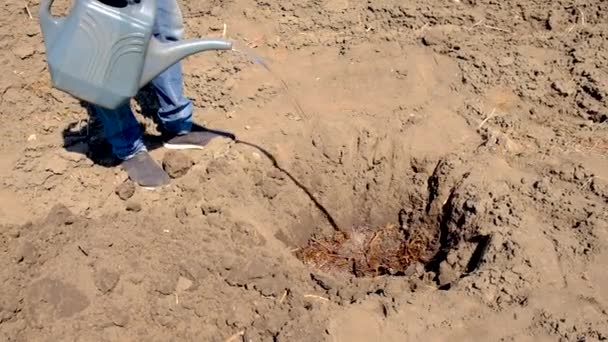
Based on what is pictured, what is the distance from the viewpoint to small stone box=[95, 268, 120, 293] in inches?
133

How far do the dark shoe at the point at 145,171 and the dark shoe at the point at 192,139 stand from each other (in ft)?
0.54

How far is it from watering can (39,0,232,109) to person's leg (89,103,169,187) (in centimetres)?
57

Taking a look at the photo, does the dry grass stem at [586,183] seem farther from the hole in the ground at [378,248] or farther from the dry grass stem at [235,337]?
the dry grass stem at [235,337]

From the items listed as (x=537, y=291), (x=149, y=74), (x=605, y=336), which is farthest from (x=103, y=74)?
(x=605, y=336)

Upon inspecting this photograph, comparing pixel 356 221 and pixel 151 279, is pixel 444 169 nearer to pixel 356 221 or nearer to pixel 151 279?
pixel 356 221

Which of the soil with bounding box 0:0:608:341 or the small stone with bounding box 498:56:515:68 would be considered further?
the small stone with bounding box 498:56:515:68

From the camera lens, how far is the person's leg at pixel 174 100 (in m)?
3.58

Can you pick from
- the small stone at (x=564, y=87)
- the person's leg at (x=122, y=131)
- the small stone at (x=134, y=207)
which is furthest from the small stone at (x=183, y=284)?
the small stone at (x=564, y=87)

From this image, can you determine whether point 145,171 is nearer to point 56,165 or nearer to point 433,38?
point 56,165

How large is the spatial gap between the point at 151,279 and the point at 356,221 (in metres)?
1.16

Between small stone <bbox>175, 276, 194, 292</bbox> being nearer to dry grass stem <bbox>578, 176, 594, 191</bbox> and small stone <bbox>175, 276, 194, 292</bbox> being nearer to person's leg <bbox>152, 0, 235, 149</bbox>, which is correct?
person's leg <bbox>152, 0, 235, 149</bbox>

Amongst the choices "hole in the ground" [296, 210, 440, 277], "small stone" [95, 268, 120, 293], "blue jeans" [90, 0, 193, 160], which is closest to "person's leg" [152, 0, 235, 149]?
"blue jeans" [90, 0, 193, 160]

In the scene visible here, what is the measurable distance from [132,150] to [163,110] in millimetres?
255

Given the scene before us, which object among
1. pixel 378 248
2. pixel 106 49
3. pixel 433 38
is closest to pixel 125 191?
pixel 106 49
